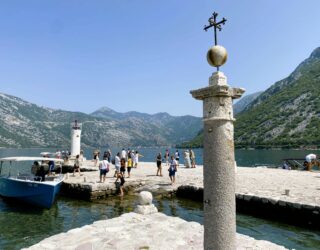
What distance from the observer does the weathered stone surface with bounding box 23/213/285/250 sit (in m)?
8.39

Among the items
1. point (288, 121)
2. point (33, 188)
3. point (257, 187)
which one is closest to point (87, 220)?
point (33, 188)

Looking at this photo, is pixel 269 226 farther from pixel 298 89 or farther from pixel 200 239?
pixel 298 89

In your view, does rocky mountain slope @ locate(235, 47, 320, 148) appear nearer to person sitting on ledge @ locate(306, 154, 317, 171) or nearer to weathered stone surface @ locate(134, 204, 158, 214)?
person sitting on ledge @ locate(306, 154, 317, 171)

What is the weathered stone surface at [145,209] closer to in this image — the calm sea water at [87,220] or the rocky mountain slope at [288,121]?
the calm sea water at [87,220]

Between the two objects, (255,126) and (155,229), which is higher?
(255,126)

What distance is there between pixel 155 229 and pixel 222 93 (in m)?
6.61

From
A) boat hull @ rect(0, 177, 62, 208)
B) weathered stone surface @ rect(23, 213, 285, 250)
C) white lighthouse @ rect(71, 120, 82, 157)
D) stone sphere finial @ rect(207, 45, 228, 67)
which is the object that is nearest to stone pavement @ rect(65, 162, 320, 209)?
boat hull @ rect(0, 177, 62, 208)

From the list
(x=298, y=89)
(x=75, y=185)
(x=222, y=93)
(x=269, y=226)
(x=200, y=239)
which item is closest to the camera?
(x=222, y=93)

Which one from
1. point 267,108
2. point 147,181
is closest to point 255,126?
point 267,108

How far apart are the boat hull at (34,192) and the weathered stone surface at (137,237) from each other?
805 centimetres

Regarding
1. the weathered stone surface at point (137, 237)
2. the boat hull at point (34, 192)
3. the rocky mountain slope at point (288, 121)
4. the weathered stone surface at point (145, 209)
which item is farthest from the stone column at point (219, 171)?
the rocky mountain slope at point (288, 121)

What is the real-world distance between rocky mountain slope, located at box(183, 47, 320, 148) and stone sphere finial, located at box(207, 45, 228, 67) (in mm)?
132196

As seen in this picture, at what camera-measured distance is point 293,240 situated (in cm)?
1136

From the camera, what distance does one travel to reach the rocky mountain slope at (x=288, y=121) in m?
137
